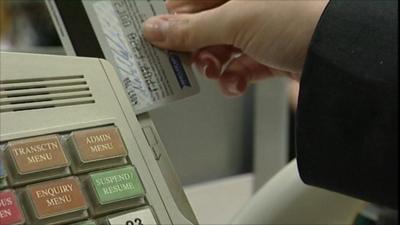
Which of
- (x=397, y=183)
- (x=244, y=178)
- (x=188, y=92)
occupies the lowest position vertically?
(x=244, y=178)

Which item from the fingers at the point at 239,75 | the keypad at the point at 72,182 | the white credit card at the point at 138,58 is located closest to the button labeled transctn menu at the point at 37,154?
the keypad at the point at 72,182

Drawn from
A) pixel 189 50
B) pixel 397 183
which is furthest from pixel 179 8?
pixel 397 183

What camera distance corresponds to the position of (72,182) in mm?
318

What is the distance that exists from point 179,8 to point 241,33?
109 mm

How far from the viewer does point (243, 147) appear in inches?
41.4

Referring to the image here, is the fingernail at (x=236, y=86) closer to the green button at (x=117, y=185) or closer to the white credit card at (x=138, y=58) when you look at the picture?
the white credit card at (x=138, y=58)

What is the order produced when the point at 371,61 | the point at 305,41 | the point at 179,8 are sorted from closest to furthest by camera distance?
the point at 371,61, the point at 305,41, the point at 179,8

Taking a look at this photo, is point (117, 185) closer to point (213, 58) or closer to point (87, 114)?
point (87, 114)

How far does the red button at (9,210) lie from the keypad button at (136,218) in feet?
0.16

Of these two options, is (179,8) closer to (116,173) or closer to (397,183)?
(116,173)

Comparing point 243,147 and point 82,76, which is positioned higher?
point 82,76

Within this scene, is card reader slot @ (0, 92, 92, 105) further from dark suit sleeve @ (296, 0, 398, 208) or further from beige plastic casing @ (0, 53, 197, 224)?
dark suit sleeve @ (296, 0, 398, 208)

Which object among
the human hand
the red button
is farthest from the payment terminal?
the human hand

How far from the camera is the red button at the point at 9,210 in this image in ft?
0.94
